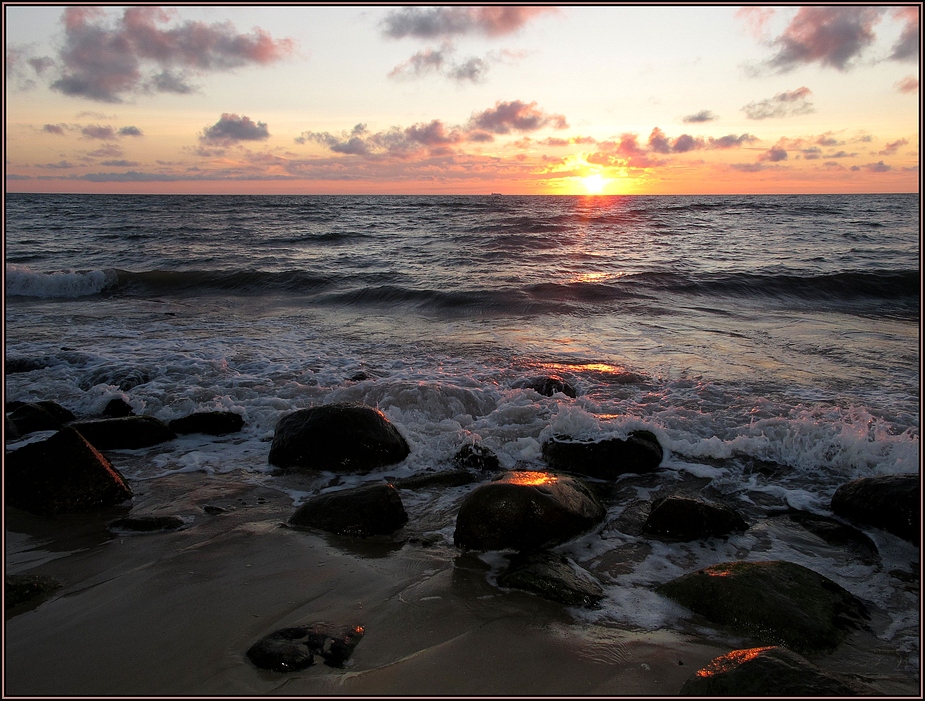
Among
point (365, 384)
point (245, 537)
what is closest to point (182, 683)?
point (245, 537)

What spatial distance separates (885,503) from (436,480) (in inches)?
136

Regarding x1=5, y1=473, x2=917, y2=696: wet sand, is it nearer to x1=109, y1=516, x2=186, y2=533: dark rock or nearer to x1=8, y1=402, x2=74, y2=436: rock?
x1=109, y1=516, x2=186, y2=533: dark rock

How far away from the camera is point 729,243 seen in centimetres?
2347

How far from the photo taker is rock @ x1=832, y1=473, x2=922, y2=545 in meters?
4.12

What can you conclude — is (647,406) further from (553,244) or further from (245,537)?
(553,244)

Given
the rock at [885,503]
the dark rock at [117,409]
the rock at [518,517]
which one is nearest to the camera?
the rock at [518,517]

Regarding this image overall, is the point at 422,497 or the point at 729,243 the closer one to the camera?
the point at 422,497

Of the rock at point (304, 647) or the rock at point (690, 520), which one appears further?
the rock at point (690, 520)

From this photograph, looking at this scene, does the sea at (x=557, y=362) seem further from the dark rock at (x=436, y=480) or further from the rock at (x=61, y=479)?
the rock at (x=61, y=479)

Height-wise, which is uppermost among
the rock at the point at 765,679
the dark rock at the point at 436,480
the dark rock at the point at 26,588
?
the rock at the point at 765,679

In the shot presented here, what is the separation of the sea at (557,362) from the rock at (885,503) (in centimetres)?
19

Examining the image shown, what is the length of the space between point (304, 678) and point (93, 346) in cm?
880

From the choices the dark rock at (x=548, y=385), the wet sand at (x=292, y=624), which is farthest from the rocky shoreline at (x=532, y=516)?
the dark rock at (x=548, y=385)

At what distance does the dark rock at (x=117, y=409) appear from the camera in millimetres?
6812
